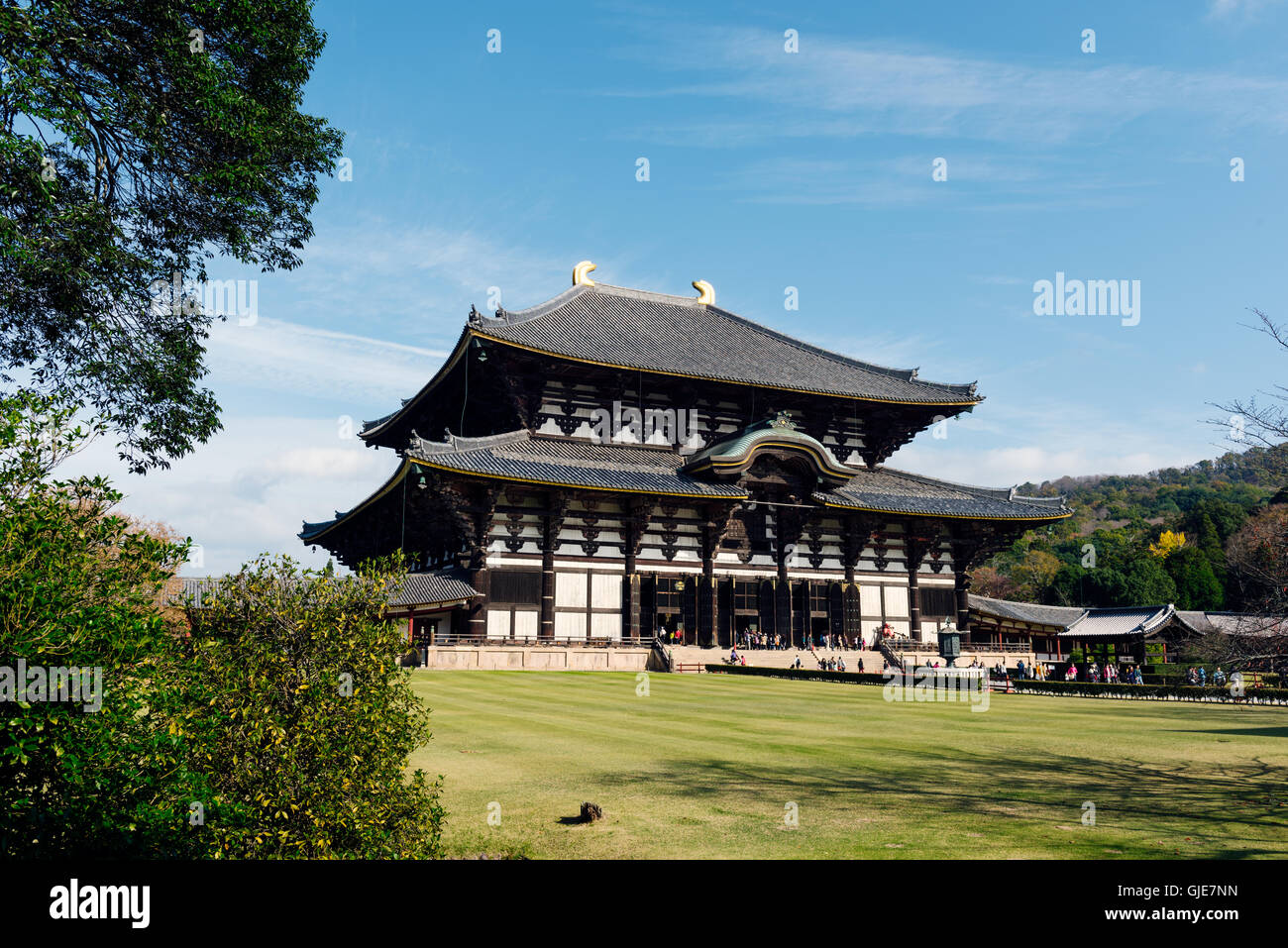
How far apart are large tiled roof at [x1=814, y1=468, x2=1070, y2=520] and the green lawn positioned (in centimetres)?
2126

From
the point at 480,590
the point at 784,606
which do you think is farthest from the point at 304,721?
the point at 784,606

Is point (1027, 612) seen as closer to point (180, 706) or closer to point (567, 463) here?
point (567, 463)

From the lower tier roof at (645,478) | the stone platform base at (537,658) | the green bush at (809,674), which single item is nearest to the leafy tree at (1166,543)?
the lower tier roof at (645,478)

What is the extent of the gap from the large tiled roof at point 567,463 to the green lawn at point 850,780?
13885 mm

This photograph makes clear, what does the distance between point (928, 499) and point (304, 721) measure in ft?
137

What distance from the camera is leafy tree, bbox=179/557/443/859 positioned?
611cm

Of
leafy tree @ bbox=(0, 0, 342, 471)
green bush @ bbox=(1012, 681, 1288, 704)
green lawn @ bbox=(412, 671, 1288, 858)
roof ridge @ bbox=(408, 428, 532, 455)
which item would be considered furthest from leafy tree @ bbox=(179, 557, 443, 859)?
green bush @ bbox=(1012, 681, 1288, 704)

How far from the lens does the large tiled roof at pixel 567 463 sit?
109 feet

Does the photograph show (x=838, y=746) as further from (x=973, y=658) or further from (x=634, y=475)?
(x=973, y=658)

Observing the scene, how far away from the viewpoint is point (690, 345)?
45.6 meters

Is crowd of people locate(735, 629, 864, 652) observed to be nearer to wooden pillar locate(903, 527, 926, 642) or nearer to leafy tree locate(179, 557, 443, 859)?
wooden pillar locate(903, 527, 926, 642)
